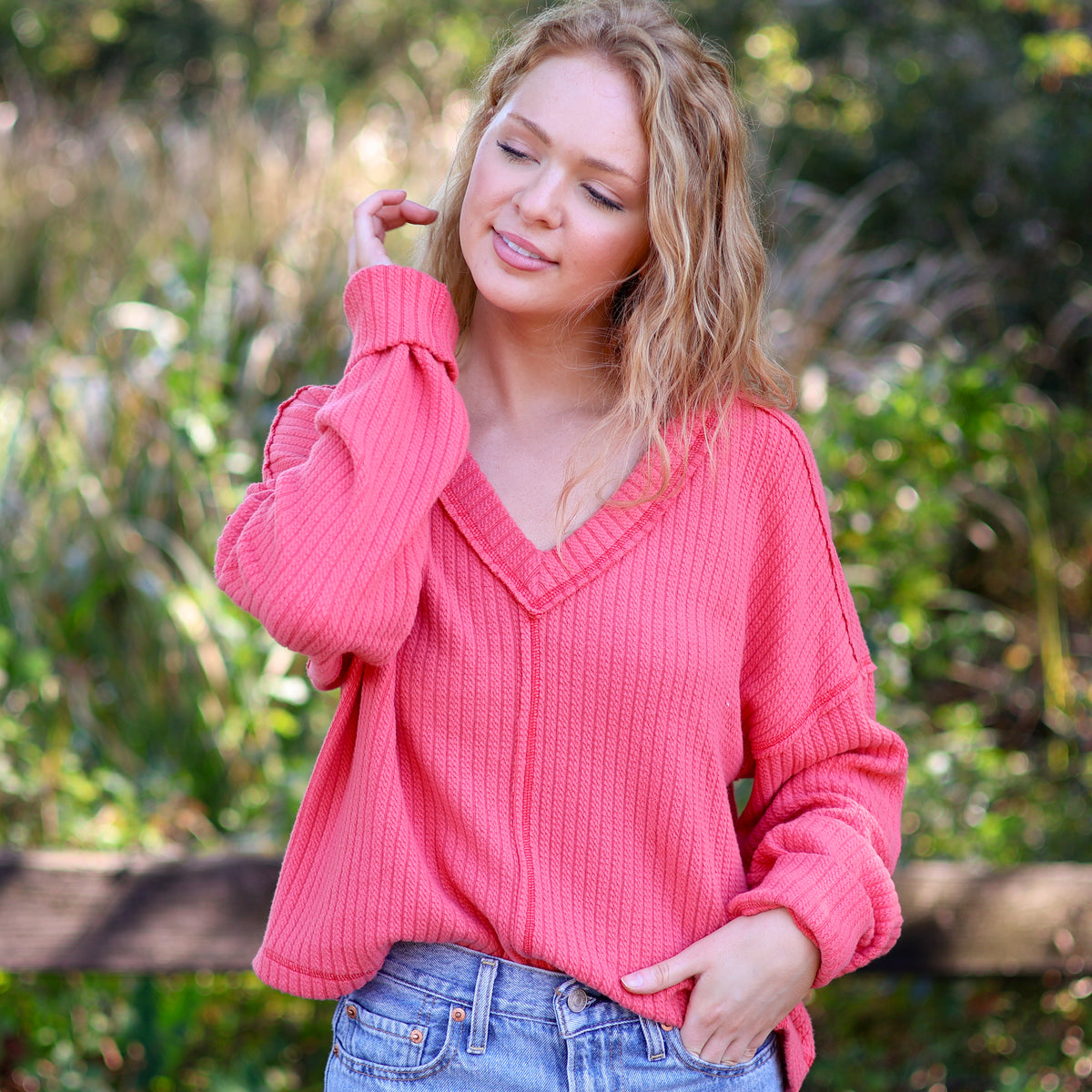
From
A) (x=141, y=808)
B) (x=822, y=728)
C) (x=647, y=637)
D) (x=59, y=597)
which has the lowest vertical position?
(x=141, y=808)

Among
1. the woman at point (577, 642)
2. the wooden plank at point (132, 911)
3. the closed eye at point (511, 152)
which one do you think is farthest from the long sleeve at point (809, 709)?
the wooden plank at point (132, 911)

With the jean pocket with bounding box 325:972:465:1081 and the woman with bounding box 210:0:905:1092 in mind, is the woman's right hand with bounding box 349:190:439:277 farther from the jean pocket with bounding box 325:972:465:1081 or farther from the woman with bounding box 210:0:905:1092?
the jean pocket with bounding box 325:972:465:1081

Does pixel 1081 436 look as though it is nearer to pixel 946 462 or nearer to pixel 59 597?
pixel 946 462

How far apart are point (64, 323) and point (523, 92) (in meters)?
3.14

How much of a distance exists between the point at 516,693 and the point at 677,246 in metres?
0.63

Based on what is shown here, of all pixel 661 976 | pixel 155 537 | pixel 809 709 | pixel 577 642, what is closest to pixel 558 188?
pixel 577 642

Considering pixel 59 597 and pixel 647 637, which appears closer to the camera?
pixel 647 637

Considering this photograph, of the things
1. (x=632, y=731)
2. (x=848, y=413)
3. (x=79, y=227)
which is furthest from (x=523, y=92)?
(x=79, y=227)

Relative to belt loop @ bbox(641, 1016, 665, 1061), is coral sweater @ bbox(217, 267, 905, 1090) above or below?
above

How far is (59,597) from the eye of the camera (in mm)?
3312

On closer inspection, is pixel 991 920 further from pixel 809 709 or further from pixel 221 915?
pixel 221 915

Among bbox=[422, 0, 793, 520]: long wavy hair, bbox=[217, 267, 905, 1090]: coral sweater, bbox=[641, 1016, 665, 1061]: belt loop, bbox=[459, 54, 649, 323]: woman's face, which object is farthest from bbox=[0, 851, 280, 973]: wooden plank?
bbox=[459, 54, 649, 323]: woman's face

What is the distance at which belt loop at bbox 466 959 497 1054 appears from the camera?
1.47 m

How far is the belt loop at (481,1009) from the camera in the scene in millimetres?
1472
